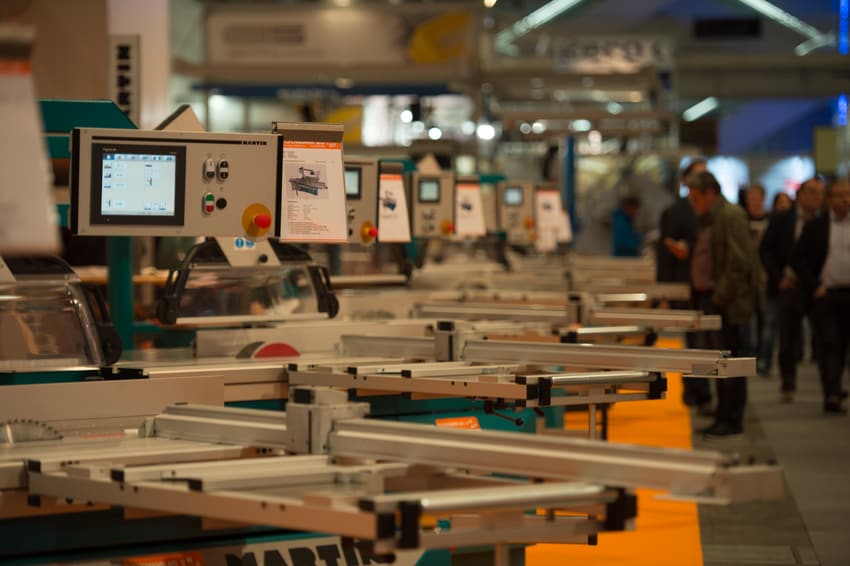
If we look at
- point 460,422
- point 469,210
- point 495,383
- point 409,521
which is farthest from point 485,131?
point 409,521

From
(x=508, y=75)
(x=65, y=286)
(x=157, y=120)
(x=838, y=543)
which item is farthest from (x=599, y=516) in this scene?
(x=508, y=75)

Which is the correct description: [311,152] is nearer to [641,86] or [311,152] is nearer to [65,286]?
[65,286]

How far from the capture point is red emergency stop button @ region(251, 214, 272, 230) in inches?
192

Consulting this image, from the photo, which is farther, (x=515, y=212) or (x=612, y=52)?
(x=612, y=52)

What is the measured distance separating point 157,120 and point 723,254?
5665 millimetres

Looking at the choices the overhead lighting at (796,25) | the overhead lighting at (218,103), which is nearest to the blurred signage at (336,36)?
the overhead lighting at (218,103)

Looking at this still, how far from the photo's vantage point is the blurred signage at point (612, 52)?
1995 cm

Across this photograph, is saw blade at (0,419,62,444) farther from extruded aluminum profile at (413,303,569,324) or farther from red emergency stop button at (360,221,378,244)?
red emergency stop button at (360,221,378,244)

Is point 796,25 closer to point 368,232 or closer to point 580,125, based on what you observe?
point 580,125

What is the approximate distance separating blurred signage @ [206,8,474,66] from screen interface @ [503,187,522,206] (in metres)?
6.24

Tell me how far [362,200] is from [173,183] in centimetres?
211

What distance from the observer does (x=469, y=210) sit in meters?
10.1

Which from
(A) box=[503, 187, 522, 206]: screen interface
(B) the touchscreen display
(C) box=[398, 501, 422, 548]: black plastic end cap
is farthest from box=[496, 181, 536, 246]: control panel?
(C) box=[398, 501, 422, 548]: black plastic end cap

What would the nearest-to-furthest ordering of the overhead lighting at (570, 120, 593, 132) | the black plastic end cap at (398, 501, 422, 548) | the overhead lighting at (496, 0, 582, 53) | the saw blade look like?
the black plastic end cap at (398, 501, 422, 548) < the saw blade < the overhead lighting at (570, 120, 593, 132) < the overhead lighting at (496, 0, 582, 53)
